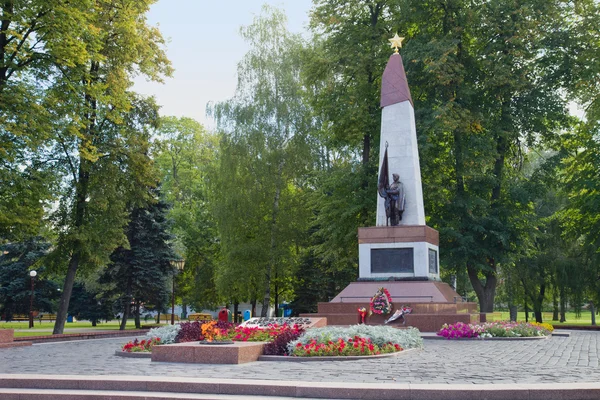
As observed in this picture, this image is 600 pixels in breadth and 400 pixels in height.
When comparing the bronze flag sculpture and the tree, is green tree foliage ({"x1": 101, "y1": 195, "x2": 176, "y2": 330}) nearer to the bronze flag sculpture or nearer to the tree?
the tree

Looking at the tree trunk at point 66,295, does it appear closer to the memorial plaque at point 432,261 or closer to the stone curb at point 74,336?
the stone curb at point 74,336

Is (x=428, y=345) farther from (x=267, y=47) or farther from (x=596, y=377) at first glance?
(x=267, y=47)

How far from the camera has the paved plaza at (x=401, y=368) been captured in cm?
898

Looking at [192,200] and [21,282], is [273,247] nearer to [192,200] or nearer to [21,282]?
[192,200]

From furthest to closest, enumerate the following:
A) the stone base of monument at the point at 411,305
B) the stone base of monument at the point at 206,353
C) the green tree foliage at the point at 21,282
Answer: the green tree foliage at the point at 21,282 < the stone base of monument at the point at 411,305 < the stone base of monument at the point at 206,353

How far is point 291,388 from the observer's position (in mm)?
8148

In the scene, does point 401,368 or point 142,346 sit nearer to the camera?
point 401,368

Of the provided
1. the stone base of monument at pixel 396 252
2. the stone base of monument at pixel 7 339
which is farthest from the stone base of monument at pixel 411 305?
the stone base of monument at pixel 7 339

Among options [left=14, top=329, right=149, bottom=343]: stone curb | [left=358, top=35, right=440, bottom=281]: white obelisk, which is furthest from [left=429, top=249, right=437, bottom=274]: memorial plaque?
[left=14, top=329, right=149, bottom=343]: stone curb

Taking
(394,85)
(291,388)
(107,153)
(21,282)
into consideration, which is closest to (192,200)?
(21,282)

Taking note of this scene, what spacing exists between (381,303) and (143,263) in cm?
1838

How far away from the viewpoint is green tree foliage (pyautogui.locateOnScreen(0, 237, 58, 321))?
44750mm

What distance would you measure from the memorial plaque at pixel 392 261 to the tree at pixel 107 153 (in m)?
11.0

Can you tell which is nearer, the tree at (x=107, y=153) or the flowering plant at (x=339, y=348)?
the flowering plant at (x=339, y=348)
